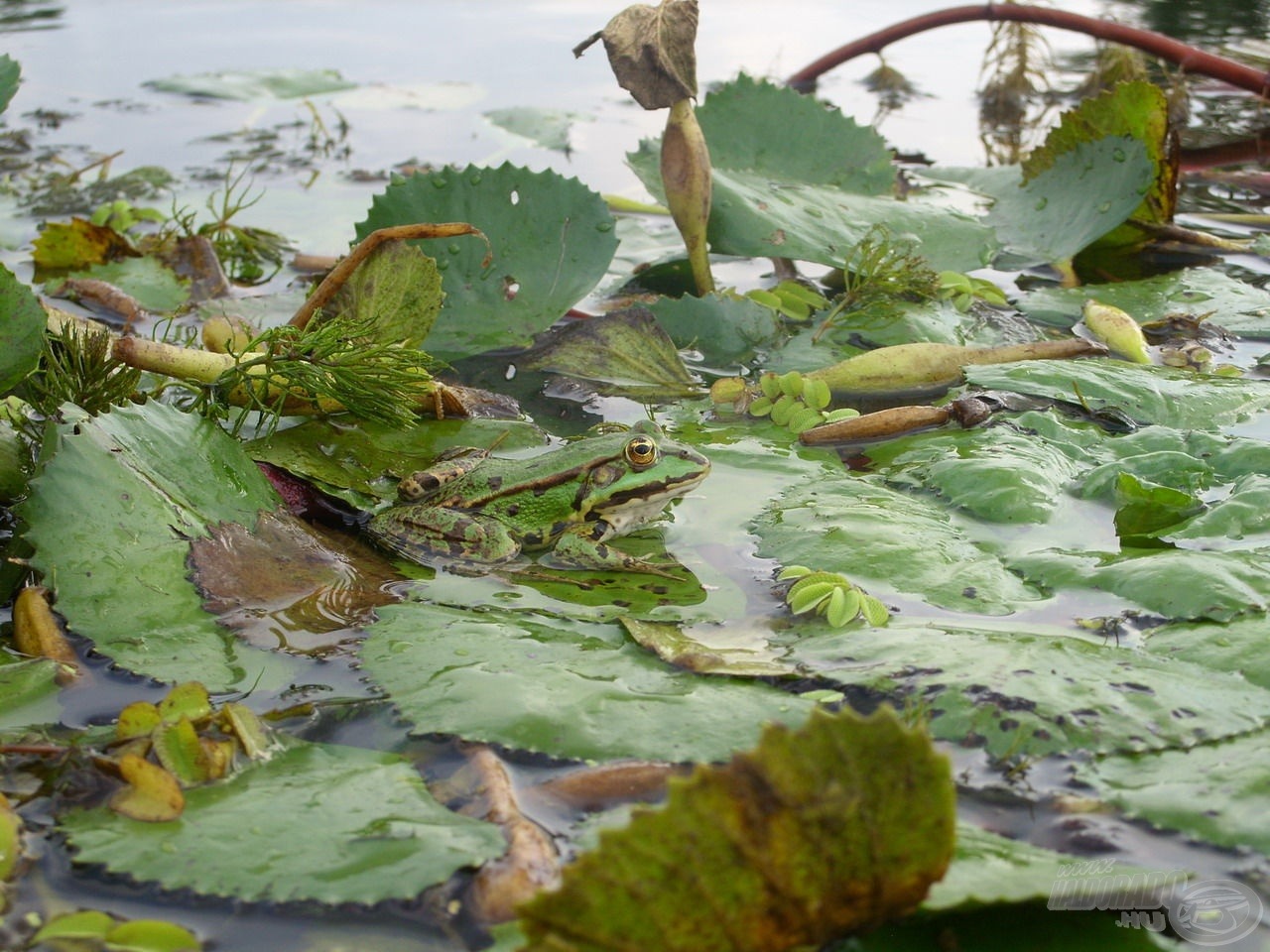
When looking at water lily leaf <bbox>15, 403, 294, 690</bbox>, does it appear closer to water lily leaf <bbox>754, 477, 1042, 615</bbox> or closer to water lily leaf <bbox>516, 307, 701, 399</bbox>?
water lily leaf <bbox>754, 477, 1042, 615</bbox>

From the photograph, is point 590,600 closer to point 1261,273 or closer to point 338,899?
point 338,899

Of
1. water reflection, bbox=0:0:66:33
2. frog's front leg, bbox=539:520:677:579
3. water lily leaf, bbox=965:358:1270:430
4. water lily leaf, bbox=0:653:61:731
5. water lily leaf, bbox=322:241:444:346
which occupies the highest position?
water reflection, bbox=0:0:66:33

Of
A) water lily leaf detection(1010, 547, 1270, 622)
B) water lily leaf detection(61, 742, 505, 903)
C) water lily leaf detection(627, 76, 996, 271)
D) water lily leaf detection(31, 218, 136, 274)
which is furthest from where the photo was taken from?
water lily leaf detection(31, 218, 136, 274)

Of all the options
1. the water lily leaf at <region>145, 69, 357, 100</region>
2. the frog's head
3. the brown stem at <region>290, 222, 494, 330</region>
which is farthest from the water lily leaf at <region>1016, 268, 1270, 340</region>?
the water lily leaf at <region>145, 69, 357, 100</region>

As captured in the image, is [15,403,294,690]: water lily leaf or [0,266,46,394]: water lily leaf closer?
[15,403,294,690]: water lily leaf

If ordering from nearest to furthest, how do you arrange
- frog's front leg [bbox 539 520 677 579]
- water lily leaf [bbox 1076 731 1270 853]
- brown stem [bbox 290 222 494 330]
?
water lily leaf [bbox 1076 731 1270 853], frog's front leg [bbox 539 520 677 579], brown stem [bbox 290 222 494 330]

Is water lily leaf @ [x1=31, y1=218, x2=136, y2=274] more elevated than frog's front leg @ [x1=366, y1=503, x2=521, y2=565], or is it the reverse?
water lily leaf @ [x1=31, y1=218, x2=136, y2=274]

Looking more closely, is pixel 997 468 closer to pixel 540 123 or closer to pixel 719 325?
pixel 719 325

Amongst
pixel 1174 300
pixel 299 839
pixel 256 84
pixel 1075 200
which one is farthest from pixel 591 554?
pixel 256 84
